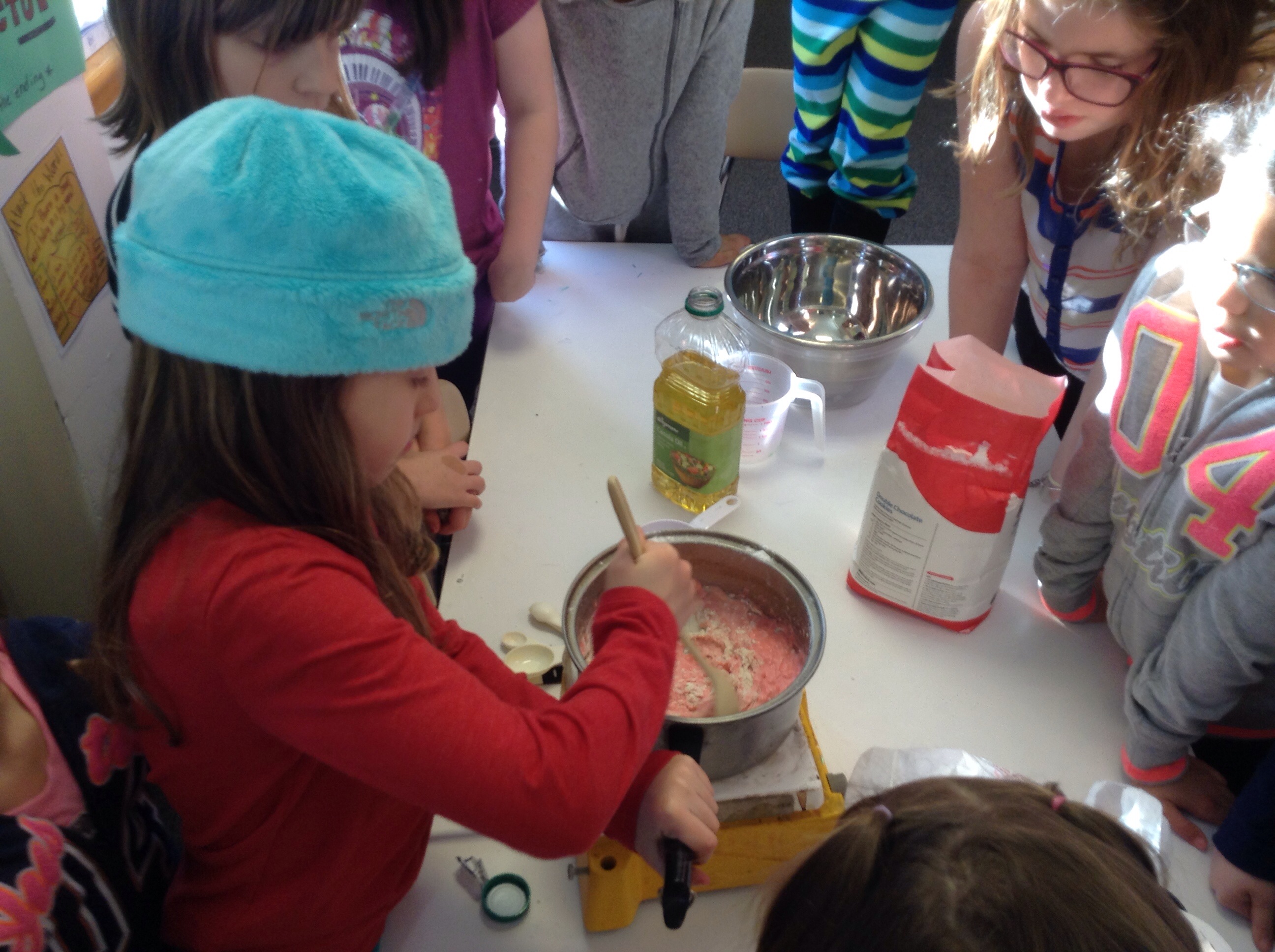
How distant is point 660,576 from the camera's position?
700 millimetres

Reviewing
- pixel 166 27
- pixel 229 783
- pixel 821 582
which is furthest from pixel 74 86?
pixel 821 582

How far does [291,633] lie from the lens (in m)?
0.53

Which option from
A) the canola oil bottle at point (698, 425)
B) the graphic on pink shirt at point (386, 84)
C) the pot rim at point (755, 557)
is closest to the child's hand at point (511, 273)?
the graphic on pink shirt at point (386, 84)

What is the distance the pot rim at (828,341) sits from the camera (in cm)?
112

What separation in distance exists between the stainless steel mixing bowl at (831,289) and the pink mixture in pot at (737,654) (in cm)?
44

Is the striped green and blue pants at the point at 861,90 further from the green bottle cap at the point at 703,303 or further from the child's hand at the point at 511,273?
the green bottle cap at the point at 703,303

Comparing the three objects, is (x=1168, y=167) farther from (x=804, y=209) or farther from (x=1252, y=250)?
(x=804, y=209)

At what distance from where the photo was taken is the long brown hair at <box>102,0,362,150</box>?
88 centimetres

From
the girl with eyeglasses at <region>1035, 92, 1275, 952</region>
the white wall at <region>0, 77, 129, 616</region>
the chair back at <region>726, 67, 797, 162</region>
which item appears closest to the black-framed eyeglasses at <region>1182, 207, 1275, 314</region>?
the girl with eyeglasses at <region>1035, 92, 1275, 952</region>

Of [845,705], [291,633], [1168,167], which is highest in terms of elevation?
[1168,167]

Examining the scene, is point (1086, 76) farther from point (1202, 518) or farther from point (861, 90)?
point (861, 90)

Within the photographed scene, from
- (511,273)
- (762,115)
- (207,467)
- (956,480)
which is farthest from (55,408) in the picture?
(762,115)

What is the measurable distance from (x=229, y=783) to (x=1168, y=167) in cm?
110

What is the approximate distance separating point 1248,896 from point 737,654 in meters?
0.45
